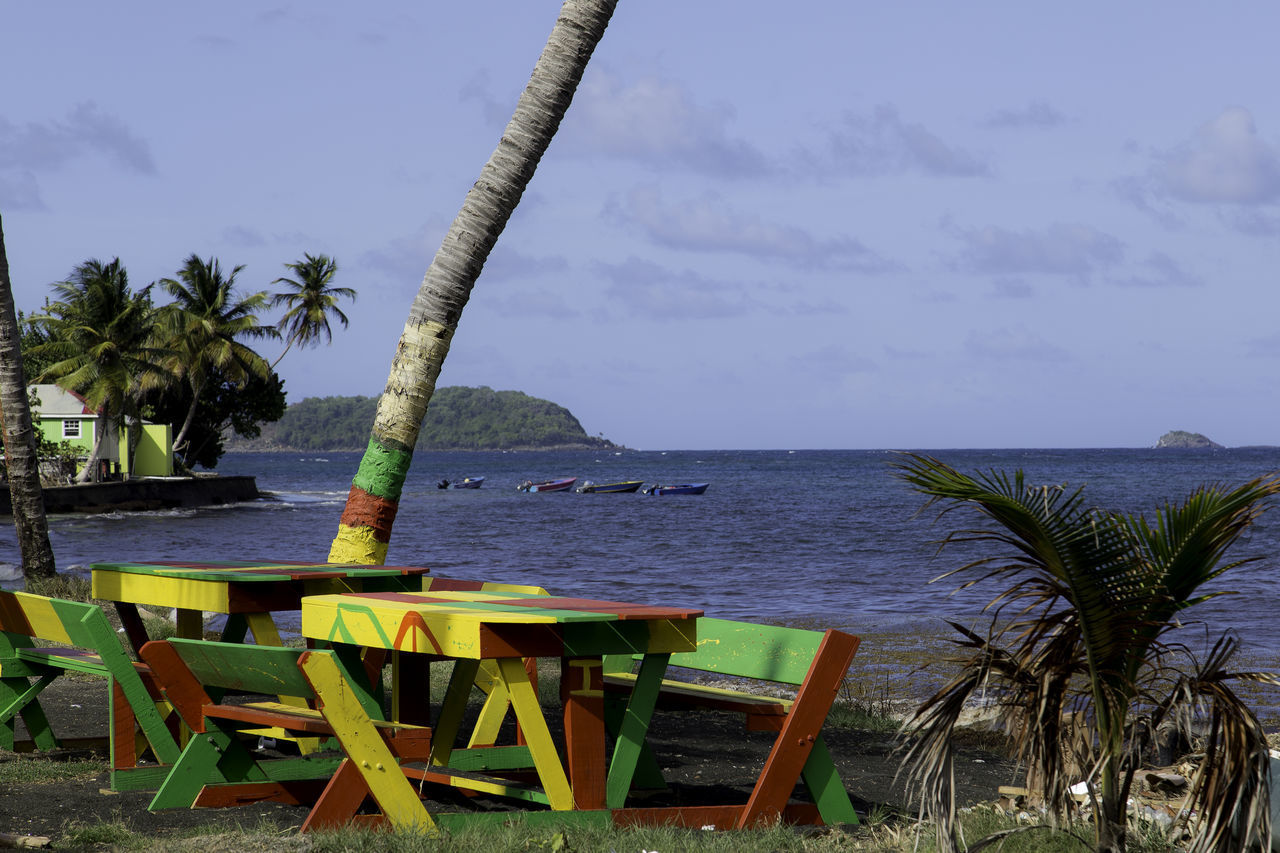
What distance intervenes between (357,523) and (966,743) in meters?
3.88

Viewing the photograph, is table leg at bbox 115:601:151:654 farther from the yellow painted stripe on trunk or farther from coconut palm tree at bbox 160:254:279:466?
coconut palm tree at bbox 160:254:279:466

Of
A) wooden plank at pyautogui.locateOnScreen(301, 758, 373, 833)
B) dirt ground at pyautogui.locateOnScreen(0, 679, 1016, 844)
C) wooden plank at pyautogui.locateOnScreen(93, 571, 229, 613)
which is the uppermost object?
wooden plank at pyautogui.locateOnScreen(93, 571, 229, 613)

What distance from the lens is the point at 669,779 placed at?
552cm

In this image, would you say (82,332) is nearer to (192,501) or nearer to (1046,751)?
(192,501)

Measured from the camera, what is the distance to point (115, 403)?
4259 cm

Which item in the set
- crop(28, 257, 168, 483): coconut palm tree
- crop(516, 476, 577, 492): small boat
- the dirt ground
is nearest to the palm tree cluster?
crop(28, 257, 168, 483): coconut palm tree

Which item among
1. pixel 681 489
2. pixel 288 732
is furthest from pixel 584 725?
pixel 681 489

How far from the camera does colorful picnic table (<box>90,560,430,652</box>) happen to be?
16.1 ft

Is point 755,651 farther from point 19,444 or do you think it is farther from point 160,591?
point 19,444

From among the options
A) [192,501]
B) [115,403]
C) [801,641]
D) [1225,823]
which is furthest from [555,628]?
[192,501]

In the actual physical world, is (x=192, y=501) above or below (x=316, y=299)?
below

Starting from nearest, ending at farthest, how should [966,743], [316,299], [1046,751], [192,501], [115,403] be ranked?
[1046,751]
[966,743]
[115,403]
[192,501]
[316,299]

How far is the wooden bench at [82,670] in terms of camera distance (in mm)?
4613

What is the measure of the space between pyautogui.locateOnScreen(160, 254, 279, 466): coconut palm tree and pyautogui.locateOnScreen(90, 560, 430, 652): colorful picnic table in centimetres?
4725
